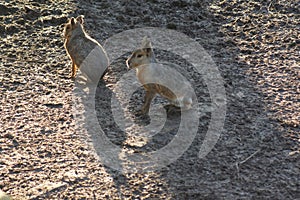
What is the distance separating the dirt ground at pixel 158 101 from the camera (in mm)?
3820

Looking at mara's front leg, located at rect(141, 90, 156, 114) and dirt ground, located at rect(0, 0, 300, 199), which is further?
mara's front leg, located at rect(141, 90, 156, 114)

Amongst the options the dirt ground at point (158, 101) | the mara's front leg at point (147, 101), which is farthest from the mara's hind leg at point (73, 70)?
the mara's front leg at point (147, 101)

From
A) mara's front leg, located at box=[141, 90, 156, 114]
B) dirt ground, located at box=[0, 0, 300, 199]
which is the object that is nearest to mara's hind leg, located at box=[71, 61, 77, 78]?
dirt ground, located at box=[0, 0, 300, 199]

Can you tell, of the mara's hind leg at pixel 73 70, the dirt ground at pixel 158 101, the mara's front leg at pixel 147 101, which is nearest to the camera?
the dirt ground at pixel 158 101

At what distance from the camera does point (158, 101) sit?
15.8 ft

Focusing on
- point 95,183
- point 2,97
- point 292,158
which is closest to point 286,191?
point 292,158

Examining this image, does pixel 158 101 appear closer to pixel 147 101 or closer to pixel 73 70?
pixel 147 101

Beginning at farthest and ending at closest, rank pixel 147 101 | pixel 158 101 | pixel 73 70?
1. pixel 73 70
2. pixel 158 101
3. pixel 147 101

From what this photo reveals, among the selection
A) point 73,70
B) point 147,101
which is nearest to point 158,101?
point 147,101

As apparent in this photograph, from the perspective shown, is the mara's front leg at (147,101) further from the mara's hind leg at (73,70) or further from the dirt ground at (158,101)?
the mara's hind leg at (73,70)

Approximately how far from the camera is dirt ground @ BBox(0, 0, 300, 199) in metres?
3.82

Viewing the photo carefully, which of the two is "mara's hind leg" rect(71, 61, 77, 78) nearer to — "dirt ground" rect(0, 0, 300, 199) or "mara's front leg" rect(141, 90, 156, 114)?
"dirt ground" rect(0, 0, 300, 199)

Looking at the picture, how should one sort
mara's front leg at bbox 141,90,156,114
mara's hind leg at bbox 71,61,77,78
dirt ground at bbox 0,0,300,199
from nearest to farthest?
dirt ground at bbox 0,0,300,199, mara's front leg at bbox 141,90,156,114, mara's hind leg at bbox 71,61,77,78

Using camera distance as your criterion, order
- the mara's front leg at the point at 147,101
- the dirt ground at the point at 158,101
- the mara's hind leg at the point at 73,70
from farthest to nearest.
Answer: the mara's hind leg at the point at 73,70, the mara's front leg at the point at 147,101, the dirt ground at the point at 158,101
